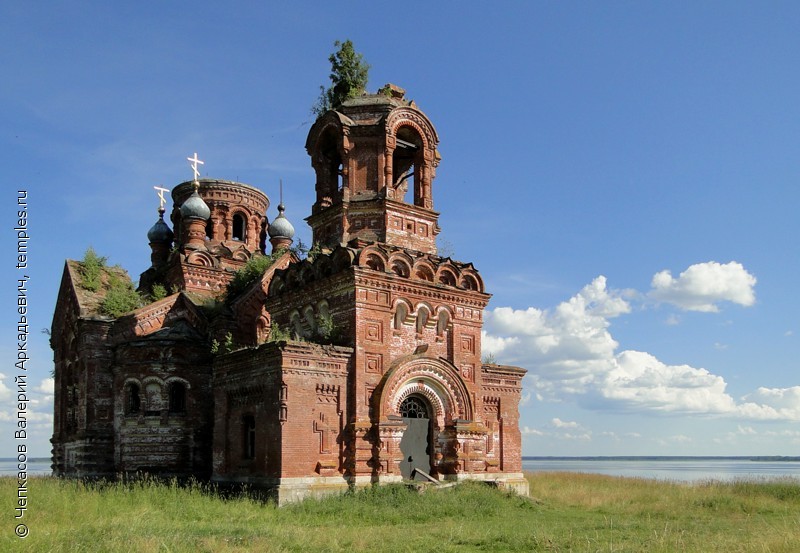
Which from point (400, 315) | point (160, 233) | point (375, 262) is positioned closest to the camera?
point (375, 262)

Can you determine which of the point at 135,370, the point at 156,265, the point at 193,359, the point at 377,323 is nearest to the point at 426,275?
the point at 377,323

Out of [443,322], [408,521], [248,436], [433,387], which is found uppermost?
[443,322]

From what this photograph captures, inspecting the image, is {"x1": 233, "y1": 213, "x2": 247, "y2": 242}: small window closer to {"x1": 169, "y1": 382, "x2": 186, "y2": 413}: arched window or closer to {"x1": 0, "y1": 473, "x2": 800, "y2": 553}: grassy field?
{"x1": 169, "y1": 382, "x2": 186, "y2": 413}: arched window

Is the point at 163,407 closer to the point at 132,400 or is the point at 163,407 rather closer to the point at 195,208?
the point at 132,400

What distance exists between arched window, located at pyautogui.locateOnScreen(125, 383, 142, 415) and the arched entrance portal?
733cm

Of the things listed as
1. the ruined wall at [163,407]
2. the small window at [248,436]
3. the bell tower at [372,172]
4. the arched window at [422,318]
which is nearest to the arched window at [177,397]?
the ruined wall at [163,407]

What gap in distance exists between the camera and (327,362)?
54.0ft

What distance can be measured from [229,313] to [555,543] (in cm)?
1295

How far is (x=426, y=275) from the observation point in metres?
18.7

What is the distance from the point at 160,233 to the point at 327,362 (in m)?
14.0

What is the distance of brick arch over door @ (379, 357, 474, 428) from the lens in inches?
677

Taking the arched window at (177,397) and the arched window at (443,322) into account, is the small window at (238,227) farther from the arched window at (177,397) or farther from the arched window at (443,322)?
the arched window at (443,322)

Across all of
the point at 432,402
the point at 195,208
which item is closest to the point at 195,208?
the point at 195,208

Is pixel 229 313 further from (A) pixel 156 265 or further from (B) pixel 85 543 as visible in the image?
(B) pixel 85 543
